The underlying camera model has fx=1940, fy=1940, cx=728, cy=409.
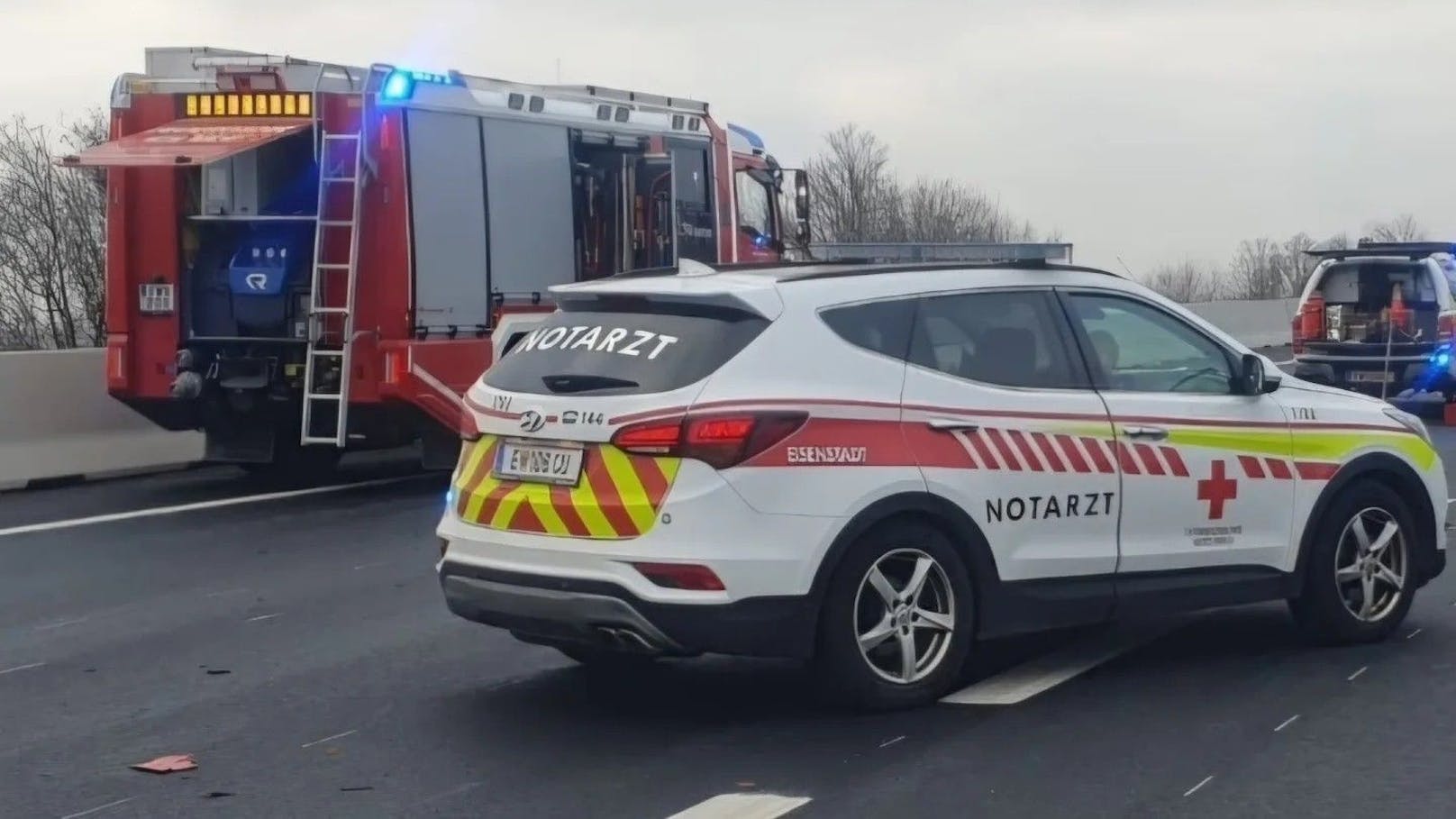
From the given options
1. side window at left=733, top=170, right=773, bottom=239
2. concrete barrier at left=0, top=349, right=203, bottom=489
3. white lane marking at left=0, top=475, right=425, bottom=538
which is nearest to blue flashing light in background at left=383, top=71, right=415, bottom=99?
white lane marking at left=0, top=475, right=425, bottom=538

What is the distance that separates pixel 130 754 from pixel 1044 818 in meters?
3.10

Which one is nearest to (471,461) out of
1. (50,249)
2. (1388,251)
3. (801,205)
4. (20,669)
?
(20,669)

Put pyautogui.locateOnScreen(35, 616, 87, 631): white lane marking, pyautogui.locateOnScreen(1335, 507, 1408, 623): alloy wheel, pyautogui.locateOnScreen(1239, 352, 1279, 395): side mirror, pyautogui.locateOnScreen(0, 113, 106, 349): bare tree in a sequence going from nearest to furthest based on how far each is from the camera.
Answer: pyautogui.locateOnScreen(1239, 352, 1279, 395): side mirror < pyautogui.locateOnScreen(1335, 507, 1408, 623): alloy wheel < pyautogui.locateOnScreen(35, 616, 87, 631): white lane marking < pyautogui.locateOnScreen(0, 113, 106, 349): bare tree

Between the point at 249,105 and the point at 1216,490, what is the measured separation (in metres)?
8.89

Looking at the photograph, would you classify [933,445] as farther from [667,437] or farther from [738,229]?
[738,229]

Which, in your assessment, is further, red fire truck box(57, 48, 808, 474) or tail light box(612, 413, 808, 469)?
red fire truck box(57, 48, 808, 474)

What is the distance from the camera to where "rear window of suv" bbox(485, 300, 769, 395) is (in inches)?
263

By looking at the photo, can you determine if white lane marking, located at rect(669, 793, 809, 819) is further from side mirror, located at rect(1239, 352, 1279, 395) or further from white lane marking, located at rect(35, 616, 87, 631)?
white lane marking, located at rect(35, 616, 87, 631)

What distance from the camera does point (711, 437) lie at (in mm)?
6465

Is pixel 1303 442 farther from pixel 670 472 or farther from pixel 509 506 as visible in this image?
pixel 509 506

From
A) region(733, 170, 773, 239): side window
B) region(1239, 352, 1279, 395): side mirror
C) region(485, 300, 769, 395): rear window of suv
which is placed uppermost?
region(733, 170, 773, 239): side window

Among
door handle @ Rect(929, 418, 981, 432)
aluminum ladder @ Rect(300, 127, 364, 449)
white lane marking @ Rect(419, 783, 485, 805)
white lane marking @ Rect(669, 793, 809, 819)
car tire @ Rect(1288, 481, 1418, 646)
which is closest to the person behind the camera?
white lane marking @ Rect(669, 793, 809, 819)

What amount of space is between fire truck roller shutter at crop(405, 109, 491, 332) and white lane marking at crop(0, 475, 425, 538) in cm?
174

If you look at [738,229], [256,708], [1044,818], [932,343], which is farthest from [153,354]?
[1044,818]
